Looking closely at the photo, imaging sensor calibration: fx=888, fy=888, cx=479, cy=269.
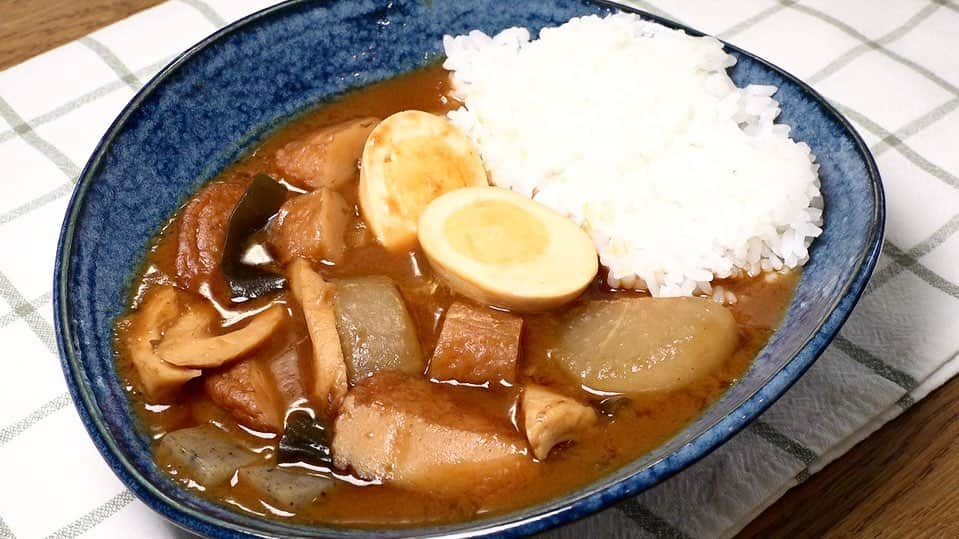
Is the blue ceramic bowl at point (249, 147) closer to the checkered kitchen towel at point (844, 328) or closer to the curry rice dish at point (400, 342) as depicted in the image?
the curry rice dish at point (400, 342)

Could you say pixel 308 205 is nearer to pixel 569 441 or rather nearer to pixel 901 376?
pixel 569 441

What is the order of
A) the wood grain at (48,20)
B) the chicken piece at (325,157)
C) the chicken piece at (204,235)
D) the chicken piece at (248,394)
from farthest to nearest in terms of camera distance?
the wood grain at (48,20), the chicken piece at (325,157), the chicken piece at (204,235), the chicken piece at (248,394)

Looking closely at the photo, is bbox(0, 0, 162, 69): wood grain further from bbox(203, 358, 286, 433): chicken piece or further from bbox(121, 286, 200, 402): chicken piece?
bbox(203, 358, 286, 433): chicken piece

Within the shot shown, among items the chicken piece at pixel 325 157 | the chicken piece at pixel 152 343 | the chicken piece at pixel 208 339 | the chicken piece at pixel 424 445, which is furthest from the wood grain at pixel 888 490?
the chicken piece at pixel 325 157

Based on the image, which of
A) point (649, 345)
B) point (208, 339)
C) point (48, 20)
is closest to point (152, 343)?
point (208, 339)

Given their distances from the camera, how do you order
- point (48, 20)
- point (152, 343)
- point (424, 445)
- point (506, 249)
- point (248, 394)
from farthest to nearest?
point (48, 20) → point (506, 249) → point (152, 343) → point (248, 394) → point (424, 445)

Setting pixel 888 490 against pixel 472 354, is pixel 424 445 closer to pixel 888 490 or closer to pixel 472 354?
pixel 472 354

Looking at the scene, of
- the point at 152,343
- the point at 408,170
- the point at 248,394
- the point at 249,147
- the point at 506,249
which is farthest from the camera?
the point at 249,147
